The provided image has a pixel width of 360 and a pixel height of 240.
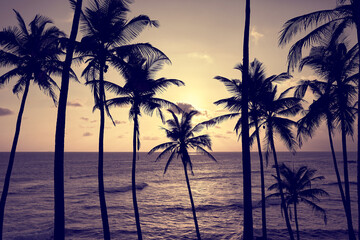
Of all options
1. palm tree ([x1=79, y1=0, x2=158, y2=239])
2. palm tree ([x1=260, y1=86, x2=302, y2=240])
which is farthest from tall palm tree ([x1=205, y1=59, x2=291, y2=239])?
palm tree ([x1=79, y1=0, x2=158, y2=239])

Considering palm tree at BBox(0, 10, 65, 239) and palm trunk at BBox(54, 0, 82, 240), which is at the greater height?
palm tree at BBox(0, 10, 65, 239)

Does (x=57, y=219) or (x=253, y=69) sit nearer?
(x=57, y=219)

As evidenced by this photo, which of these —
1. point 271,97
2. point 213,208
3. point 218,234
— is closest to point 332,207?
point 213,208

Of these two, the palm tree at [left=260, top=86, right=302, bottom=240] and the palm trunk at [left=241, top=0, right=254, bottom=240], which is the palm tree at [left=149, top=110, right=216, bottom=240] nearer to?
the palm tree at [left=260, top=86, right=302, bottom=240]

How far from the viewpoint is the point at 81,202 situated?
38.2 meters

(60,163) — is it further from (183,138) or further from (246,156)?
(183,138)

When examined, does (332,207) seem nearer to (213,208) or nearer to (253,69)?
(213,208)

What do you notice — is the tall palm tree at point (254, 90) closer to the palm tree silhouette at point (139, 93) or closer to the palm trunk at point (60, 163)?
the palm tree silhouette at point (139, 93)

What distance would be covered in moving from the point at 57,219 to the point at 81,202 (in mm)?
34985

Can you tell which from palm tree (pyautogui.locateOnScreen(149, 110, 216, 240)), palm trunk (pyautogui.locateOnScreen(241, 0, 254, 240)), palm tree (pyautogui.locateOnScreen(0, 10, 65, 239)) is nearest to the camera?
palm trunk (pyautogui.locateOnScreen(241, 0, 254, 240))

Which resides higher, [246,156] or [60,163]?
[246,156]

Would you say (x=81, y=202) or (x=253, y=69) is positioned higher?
(x=253, y=69)

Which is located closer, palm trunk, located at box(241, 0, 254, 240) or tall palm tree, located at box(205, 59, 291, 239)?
palm trunk, located at box(241, 0, 254, 240)

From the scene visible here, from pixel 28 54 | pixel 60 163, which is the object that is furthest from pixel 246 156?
pixel 28 54
